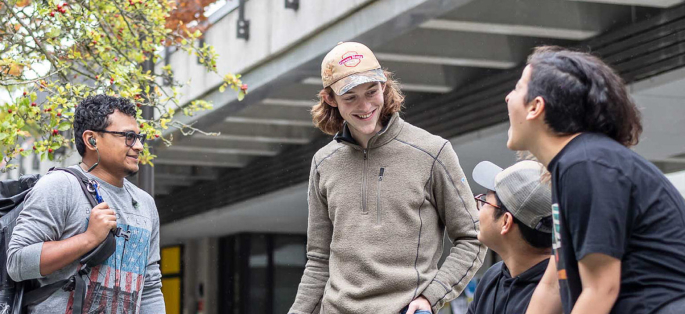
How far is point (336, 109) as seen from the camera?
153 inches

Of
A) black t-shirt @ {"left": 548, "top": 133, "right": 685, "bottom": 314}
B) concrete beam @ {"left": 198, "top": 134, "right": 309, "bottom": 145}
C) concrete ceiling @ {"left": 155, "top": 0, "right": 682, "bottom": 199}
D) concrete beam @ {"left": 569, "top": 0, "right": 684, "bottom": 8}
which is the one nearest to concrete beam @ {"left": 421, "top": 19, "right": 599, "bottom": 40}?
concrete ceiling @ {"left": 155, "top": 0, "right": 682, "bottom": 199}

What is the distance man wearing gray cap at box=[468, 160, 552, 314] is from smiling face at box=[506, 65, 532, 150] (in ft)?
1.74

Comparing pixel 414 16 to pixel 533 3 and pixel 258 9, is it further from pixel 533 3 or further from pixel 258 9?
pixel 258 9

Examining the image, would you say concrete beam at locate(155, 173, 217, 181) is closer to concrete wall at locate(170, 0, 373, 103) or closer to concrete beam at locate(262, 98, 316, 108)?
concrete wall at locate(170, 0, 373, 103)

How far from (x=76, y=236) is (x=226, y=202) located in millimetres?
13304

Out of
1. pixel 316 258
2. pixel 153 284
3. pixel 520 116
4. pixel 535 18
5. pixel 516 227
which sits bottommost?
pixel 153 284

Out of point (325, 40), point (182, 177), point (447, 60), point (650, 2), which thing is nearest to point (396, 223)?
point (650, 2)

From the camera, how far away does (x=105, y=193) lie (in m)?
4.07

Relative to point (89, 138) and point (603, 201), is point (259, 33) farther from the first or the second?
point (603, 201)

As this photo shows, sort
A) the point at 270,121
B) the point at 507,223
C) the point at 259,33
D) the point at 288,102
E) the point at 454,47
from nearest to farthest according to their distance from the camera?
the point at 507,223 → the point at 454,47 → the point at 259,33 → the point at 288,102 → the point at 270,121

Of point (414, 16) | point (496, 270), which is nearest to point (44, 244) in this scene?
point (496, 270)

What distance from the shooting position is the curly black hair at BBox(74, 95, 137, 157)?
13.6 feet

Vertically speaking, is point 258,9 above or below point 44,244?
above

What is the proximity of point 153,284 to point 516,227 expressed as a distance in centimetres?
182
